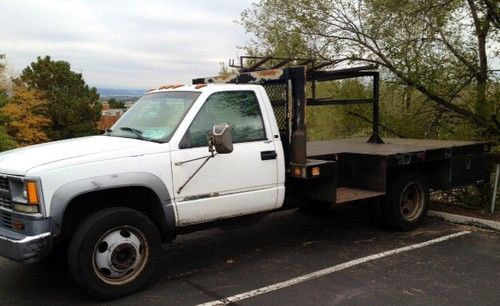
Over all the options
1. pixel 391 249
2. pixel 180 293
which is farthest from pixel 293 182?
pixel 180 293

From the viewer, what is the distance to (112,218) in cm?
464

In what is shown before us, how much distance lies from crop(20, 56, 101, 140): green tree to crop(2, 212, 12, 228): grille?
4281 cm

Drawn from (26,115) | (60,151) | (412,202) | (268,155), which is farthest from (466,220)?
(26,115)

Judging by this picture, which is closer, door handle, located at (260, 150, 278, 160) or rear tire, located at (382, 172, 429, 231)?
door handle, located at (260, 150, 278, 160)

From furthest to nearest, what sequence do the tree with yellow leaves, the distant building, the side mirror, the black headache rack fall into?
the tree with yellow leaves
the distant building
the black headache rack
the side mirror

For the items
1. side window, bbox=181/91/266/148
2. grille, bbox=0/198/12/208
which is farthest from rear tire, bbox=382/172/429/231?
grille, bbox=0/198/12/208

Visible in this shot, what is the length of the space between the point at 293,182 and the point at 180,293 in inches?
78.1

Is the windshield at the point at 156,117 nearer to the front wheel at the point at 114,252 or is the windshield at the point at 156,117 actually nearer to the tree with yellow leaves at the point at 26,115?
the front wheel at the point at 114,252

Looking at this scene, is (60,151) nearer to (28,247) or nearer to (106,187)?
(106,187)

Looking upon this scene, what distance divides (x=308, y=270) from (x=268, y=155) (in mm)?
1273

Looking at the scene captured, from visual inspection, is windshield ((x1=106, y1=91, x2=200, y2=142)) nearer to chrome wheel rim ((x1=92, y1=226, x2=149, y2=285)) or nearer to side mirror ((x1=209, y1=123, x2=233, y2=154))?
side mirror ((x1=209, y1=123, x2=233, y2=154))

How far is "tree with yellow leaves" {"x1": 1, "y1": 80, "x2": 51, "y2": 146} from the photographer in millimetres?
42500

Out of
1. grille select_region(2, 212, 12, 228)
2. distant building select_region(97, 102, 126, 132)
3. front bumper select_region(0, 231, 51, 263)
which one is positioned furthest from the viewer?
distant building select_region(97, 102, 126, 132)

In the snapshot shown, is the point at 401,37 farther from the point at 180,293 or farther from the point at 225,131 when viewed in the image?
the point at 180,293
